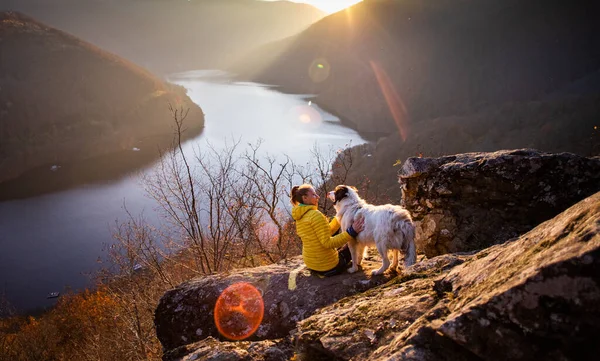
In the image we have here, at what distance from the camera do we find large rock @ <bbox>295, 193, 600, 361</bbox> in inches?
62.6

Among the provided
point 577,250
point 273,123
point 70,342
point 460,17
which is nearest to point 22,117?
point 273,123

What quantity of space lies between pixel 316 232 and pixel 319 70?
10751 cm

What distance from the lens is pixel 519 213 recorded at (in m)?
4.88

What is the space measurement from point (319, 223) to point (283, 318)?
1307 mm

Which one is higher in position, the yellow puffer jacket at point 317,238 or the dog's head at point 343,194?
the dog's head at point 343,194

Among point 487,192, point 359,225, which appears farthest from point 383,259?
point 487,192

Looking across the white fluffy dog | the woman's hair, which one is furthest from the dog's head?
the woman's hair

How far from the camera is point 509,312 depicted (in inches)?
70.5

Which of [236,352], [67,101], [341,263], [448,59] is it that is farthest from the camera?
[448,59]

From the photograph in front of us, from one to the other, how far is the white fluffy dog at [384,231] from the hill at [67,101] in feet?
180

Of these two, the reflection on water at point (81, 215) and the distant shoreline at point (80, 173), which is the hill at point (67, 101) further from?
the reflection on water at point (81, 215)

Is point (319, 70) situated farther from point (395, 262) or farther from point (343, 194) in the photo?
point (395, 262)

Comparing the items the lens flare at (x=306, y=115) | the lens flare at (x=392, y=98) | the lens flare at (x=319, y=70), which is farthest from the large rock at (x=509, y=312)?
the lens flare at (x=319, y=70)

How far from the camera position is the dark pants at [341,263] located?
4.88 metres
